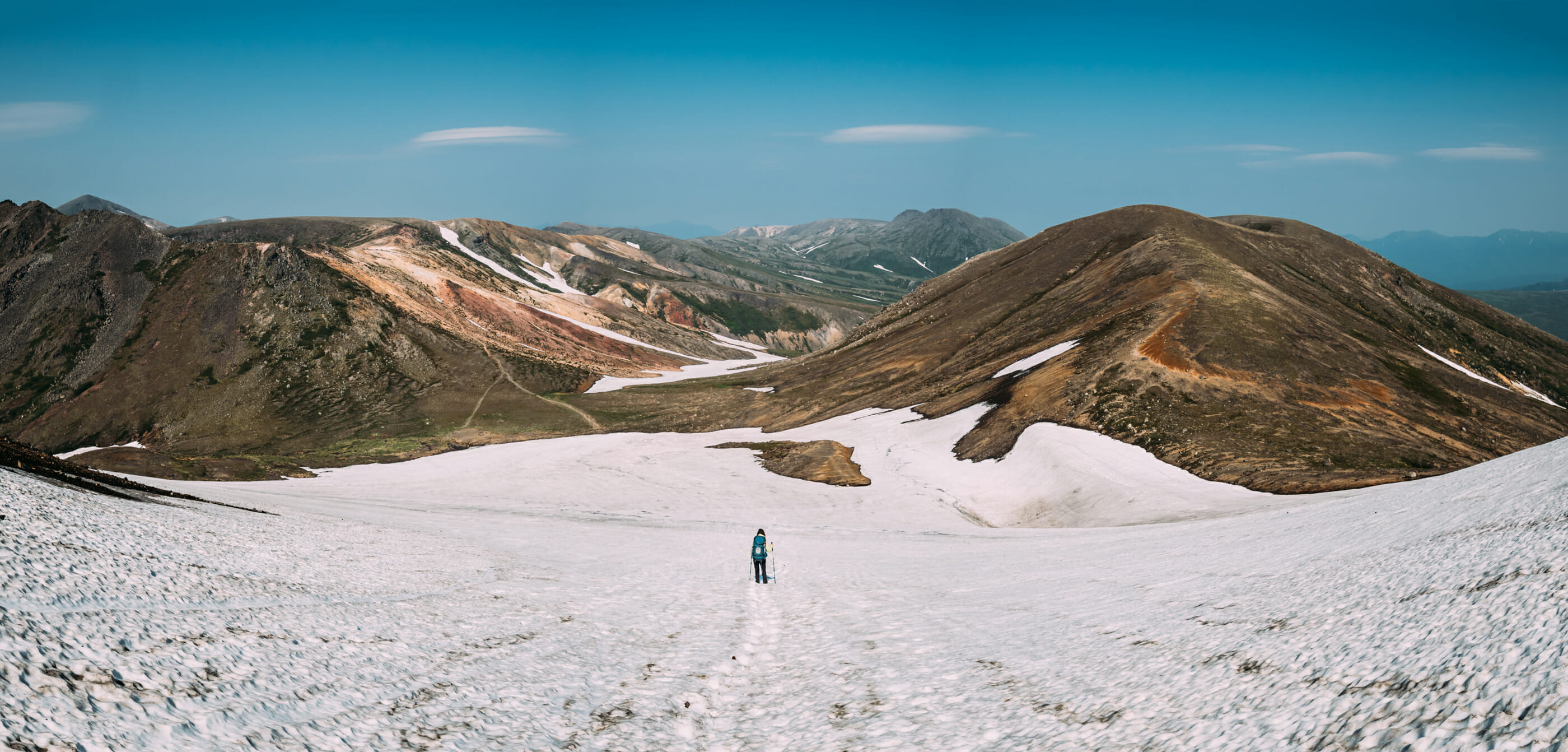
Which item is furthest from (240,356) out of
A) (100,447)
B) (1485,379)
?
(1485,379)

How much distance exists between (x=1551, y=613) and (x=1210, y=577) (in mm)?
8912

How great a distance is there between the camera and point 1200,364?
188 ft

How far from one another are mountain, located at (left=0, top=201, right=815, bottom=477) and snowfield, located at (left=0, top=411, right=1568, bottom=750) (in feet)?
231

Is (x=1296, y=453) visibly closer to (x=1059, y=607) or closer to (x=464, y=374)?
(x=1059, y=607)

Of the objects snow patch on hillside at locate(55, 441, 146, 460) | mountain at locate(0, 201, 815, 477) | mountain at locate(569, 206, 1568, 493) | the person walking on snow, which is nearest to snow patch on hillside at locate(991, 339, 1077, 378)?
mountain at locate(569, 206, 1568, 493)

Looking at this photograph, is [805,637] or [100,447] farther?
[100,447]

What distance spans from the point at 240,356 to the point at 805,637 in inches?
4991

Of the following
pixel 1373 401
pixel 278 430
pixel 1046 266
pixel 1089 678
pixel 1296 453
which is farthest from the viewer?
pixel 1046 266

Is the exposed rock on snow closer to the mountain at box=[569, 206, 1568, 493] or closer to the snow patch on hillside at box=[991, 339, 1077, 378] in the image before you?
the mountain at box=[569, 206, 1568, 493]

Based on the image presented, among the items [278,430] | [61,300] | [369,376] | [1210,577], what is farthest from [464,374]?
[1210,577]

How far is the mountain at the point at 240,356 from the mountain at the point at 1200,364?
21636 millimetres

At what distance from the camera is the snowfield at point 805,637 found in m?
9.32

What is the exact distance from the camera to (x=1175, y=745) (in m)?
9.77

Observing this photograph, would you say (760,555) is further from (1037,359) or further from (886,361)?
(886,361)
